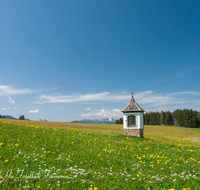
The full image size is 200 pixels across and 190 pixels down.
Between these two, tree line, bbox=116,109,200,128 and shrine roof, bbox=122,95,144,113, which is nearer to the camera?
shrine roof, bbox=122,95,144,113

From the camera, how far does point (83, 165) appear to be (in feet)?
26.2

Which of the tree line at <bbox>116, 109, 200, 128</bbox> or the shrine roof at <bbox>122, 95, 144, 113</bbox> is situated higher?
the shrine roof at <bbox>122, 95, 144, 113</bbox>

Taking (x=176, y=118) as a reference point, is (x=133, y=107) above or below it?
above

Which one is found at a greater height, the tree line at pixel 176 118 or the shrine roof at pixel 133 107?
the shrine roof at pixel 133 107

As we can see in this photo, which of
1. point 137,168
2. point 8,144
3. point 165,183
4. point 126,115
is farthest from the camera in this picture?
Answer: point 126,115

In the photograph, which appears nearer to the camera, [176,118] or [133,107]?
[133,107]

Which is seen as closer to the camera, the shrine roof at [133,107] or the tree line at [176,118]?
the shrine roof at [133,107]

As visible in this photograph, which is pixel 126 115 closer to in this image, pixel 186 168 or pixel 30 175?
pixel 186 168

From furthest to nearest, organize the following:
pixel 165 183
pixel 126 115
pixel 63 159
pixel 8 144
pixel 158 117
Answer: pixel 158 117, pixel 126 115, pixel 8 144, pixel 63 159, pixel 165 183

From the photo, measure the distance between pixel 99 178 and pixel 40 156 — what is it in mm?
4544

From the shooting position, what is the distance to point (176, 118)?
128 meters

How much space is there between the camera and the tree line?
10994 cm

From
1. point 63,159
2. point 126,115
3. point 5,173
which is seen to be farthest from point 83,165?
point 126,115

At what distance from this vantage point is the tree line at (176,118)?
10994cm
